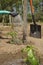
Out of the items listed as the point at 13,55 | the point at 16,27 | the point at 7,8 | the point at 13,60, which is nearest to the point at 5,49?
the point at 13,55

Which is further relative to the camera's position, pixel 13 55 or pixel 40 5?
pixel 40 5

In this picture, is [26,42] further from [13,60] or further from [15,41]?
[13,60]

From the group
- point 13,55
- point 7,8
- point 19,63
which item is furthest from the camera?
point 7,8

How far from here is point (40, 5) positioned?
725 inches

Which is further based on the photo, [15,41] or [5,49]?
[15,41]

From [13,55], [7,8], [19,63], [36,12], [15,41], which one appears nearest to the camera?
[19,63]

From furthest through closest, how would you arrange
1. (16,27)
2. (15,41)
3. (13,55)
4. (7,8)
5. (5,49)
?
(7,8), (16,27), (15,41), (5,49), (13,55)

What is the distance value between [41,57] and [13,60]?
83 cm

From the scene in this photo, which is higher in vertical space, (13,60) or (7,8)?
(7,8)

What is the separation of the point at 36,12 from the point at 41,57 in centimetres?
1092

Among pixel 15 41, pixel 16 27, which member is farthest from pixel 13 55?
pixel 16 27

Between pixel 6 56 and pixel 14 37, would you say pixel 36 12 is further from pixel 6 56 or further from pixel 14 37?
pixel 6 56

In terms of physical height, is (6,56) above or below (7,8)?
below

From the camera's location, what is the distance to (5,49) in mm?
7762
